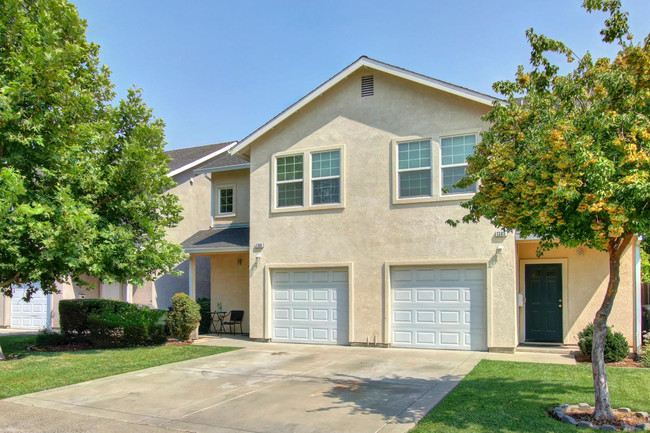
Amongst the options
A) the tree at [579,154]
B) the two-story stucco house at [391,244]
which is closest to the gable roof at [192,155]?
the two-story stucco house at [391,244]

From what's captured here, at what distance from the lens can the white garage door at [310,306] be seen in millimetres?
15070

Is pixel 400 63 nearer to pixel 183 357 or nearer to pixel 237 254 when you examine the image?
pixel 237 254

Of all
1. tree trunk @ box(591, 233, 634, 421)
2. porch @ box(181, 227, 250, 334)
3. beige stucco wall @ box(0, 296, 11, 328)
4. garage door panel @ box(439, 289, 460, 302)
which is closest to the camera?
tree trunk @ box(591, 233, 634, 421)

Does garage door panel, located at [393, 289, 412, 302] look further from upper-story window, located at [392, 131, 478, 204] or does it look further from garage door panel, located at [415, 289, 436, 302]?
upper-story window, located at [392, 131, 478, 204]

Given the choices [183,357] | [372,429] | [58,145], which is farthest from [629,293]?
[58,145]

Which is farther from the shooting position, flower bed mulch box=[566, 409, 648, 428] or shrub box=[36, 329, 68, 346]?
shrub box=[36, 329, 68, 346]

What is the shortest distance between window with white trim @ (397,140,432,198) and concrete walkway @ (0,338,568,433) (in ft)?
14.4

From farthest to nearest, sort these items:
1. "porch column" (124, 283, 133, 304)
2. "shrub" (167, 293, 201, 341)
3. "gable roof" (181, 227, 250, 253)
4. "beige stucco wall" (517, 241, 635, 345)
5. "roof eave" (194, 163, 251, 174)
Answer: "porch column" (124, 283, 133, 304), "roof eave" (194, 163, 251, 174), "gable roof" (181, 227, 250, 253), "shrub" (167, 293, 201, 341), "beige stucco wall" (517, 241, 635, 345)

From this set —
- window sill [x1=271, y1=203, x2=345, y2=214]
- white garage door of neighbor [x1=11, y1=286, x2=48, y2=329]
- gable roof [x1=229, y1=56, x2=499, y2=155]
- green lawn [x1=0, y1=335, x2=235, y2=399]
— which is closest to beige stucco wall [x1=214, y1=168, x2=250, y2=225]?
gable roof [x1=229, y1=56, x2=499, y2=155]

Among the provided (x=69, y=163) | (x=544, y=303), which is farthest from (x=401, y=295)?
(x=69, y=163)

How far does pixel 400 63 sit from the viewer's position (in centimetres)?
1448

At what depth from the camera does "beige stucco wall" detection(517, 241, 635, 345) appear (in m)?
13.2

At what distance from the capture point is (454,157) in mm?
13898

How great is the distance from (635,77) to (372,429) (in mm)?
5564
